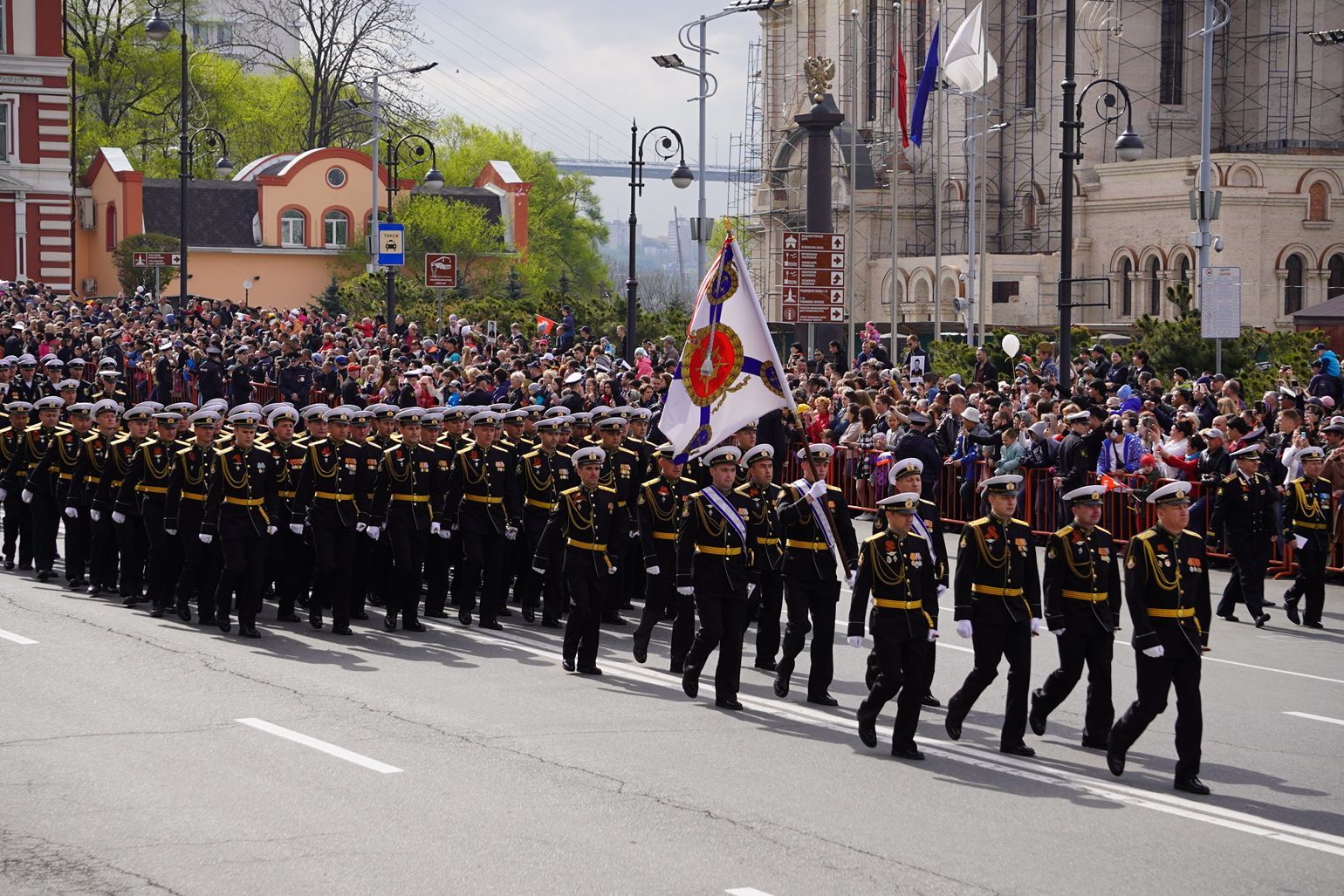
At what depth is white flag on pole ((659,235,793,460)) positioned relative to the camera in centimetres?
1476

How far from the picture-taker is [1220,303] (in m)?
24.8

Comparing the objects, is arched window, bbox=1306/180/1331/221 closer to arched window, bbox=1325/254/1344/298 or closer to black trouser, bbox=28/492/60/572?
arched window, bbox=1325/254/1344/298

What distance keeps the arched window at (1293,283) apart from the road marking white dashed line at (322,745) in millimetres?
45751

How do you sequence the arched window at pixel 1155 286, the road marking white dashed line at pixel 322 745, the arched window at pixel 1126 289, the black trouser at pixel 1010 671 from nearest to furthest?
the road marking white dashed line at pixel 322 745, the black trouser at pixel 1010 671, the arched window at pixel 1155 286, the arched window at pixel 1126 289

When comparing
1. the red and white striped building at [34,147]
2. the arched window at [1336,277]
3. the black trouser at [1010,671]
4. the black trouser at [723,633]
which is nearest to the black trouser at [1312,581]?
the black trouser at [1010,671]

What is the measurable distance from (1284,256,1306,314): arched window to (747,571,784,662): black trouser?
4182 cm

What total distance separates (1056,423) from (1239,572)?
487 centimetres

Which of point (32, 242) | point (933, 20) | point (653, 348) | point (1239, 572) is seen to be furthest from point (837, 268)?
point (32, 242)

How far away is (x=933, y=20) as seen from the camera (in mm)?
63406

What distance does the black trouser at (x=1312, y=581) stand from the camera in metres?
16.5

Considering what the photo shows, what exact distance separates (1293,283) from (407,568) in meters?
42.2

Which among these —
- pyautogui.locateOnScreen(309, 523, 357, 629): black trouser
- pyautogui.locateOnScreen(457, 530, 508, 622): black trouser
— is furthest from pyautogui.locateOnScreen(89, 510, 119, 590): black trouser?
pyautogui.locateOnScreen(457, 530, 508, 622): black trouser

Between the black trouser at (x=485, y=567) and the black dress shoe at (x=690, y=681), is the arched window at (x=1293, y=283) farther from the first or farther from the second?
the black dress shoe at (x=690, y=681)

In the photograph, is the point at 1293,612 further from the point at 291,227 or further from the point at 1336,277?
the point at 291,227
